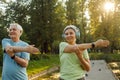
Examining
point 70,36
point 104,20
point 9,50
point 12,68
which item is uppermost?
point 70,36

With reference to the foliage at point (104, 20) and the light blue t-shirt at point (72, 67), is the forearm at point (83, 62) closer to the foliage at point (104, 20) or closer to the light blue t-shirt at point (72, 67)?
the light blue t-shirt at point (72, 67)

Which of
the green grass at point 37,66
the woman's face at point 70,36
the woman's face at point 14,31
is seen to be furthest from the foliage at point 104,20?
the woman's face at point 70,36

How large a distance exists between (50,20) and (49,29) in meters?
1.19

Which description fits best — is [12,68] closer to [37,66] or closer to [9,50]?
[9,50]

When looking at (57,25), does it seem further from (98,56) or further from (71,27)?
(71,27)

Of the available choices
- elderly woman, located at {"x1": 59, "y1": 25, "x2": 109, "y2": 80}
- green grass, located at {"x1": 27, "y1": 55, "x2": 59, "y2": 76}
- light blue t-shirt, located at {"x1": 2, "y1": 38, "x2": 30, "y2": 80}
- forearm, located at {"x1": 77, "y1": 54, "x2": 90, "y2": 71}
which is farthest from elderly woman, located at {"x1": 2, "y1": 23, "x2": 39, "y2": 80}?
green grass, located at {"x1": 27, "y1": 55, "x2": 59, "y2": 76}

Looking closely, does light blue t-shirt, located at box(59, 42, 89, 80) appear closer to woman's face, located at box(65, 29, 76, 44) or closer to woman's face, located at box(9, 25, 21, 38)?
woman's face, located at box(65, 29, 76, 44)

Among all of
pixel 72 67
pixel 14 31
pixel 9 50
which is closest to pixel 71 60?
pixel 72 67

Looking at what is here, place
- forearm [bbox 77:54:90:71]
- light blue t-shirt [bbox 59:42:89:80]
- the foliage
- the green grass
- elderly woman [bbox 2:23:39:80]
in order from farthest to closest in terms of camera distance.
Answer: the foliage
the green grass
elderly woman [bbox 2:23:39:80]
light blue t-shirt [bbox 59:42:89:80]
forearm [bbox 77:54:90:71]

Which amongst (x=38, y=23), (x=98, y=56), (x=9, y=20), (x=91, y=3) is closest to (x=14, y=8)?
(x=9, y=20)

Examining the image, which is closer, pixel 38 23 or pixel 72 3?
pixel 38 23

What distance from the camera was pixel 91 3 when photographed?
135 feet

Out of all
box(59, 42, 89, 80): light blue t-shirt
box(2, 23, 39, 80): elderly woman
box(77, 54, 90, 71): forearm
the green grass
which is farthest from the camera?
the green grass

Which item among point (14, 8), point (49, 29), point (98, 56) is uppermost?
point (14, 8)
